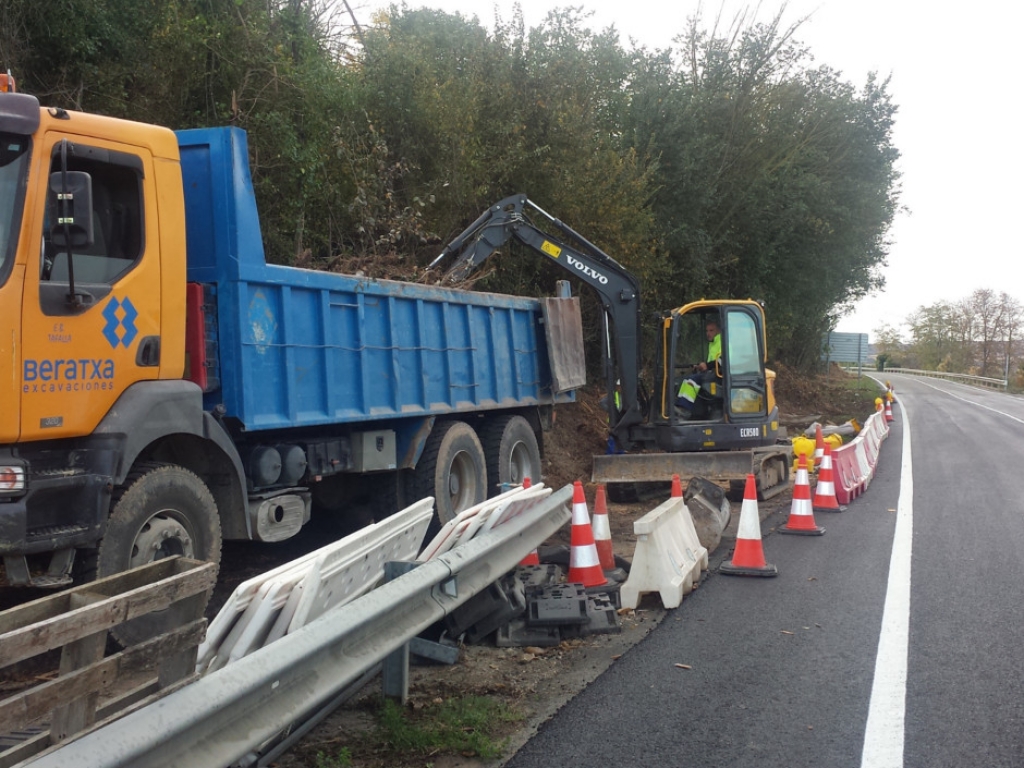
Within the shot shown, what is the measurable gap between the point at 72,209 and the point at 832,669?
4857mm

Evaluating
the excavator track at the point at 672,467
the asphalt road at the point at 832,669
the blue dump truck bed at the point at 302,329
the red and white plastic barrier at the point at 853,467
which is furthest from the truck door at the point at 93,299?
the red and white plastic barrier at the point at 853,467

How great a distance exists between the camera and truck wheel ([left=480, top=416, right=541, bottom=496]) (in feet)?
35.0

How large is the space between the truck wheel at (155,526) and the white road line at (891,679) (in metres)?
3.65

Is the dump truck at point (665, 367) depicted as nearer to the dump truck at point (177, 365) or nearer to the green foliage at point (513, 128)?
the green foliage at point (513, 128)

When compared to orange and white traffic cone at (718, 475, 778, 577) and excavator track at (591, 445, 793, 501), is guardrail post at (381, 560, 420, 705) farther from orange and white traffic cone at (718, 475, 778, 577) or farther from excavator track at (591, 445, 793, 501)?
excavator track at (591, 445, 793, 501)

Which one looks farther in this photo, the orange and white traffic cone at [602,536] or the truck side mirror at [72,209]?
the orange and white traffic cone at [602,536]

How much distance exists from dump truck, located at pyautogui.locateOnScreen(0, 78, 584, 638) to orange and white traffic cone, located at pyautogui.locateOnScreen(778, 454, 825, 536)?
11.3 ft

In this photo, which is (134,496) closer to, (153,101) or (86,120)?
(86,120)

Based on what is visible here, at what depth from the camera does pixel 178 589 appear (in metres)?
3.38

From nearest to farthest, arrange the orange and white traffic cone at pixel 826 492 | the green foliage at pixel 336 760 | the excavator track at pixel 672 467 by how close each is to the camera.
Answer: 1. the green foliage at pixel 336 760
2. the orange and white traffic cone at pixel 826 492
3. the excavator track at pixel 672 467

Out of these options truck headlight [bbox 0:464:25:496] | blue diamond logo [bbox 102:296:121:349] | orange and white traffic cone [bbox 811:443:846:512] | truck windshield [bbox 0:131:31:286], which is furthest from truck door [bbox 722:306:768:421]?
truck headlight [bbox 0:464:25:496]

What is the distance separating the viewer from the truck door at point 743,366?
1288cm

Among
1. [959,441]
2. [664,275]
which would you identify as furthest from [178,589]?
[959,441]

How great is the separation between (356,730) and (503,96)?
13.8 meters
